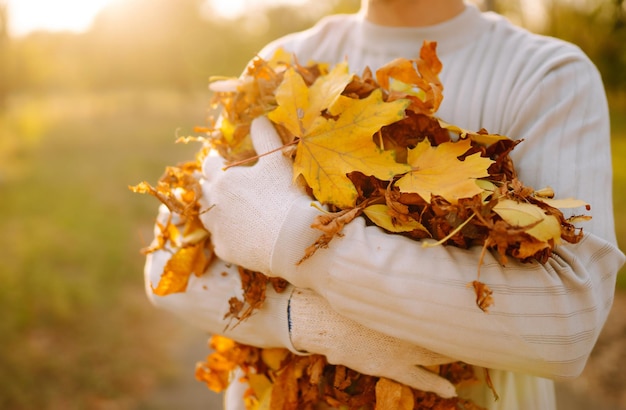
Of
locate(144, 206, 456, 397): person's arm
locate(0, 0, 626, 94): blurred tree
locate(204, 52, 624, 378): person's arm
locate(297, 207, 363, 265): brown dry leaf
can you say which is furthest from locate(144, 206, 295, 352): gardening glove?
locate(0, 0, 626, 94): blurred tree

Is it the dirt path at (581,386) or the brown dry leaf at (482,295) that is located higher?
the brown dry leaf at (482,295)

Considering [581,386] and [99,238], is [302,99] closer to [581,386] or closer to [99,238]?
[581,386]

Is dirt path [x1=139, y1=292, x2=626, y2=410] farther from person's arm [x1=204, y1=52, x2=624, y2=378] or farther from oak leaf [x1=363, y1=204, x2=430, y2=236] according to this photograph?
oak leaf [x1=363, y1=204, x2=430, y2=236]

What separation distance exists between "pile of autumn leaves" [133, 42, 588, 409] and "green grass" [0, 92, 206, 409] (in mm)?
277

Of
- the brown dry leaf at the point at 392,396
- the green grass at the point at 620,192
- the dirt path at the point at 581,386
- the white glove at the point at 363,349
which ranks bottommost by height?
the green grass at the point at 620,192

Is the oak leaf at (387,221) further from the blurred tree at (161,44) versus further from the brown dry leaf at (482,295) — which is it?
the blurred tree at (161,44)

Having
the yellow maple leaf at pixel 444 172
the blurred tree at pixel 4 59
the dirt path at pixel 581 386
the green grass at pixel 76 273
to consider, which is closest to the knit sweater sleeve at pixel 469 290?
the yellow maple leaf at pixel 444 172

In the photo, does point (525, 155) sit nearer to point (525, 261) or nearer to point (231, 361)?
point (525, 261)

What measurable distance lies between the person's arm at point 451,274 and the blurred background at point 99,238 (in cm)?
27

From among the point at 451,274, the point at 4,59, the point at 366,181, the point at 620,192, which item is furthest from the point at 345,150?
the point at 4,59

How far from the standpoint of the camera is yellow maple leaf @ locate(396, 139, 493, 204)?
93 centimetres

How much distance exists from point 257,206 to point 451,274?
381 mm

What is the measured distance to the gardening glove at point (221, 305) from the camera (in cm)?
120

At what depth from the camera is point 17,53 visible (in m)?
10.9
